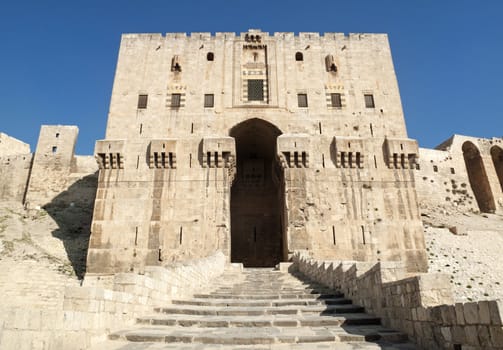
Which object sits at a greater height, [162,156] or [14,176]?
[14,176]

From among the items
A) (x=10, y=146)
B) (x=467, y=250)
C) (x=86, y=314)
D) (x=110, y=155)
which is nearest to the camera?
Answer: (x=86, y=314)

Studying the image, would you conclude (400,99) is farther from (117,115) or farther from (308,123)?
(117,115)

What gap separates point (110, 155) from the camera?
17172 millimetres

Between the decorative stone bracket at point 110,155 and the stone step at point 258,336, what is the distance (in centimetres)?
1301

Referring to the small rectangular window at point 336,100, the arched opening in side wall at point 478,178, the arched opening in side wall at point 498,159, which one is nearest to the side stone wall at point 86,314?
the small rectangular window at point 336,100

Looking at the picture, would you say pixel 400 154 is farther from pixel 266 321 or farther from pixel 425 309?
pixel 425 309

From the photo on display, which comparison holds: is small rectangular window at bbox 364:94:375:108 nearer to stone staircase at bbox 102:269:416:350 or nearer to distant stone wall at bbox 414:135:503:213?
distant stone wall at bbox 414:135:503:213

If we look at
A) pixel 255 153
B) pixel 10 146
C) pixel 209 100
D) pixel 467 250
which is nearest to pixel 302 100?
pixel 209 100

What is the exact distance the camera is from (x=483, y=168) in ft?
97.5

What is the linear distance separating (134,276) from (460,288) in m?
14.3

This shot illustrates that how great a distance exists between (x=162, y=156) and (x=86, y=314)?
1286 centimetres


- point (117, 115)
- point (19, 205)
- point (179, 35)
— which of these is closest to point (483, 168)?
point (179, 35)

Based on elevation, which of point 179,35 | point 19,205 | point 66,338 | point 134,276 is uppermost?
point 179,35

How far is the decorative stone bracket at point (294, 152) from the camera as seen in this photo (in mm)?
Result: 17078
